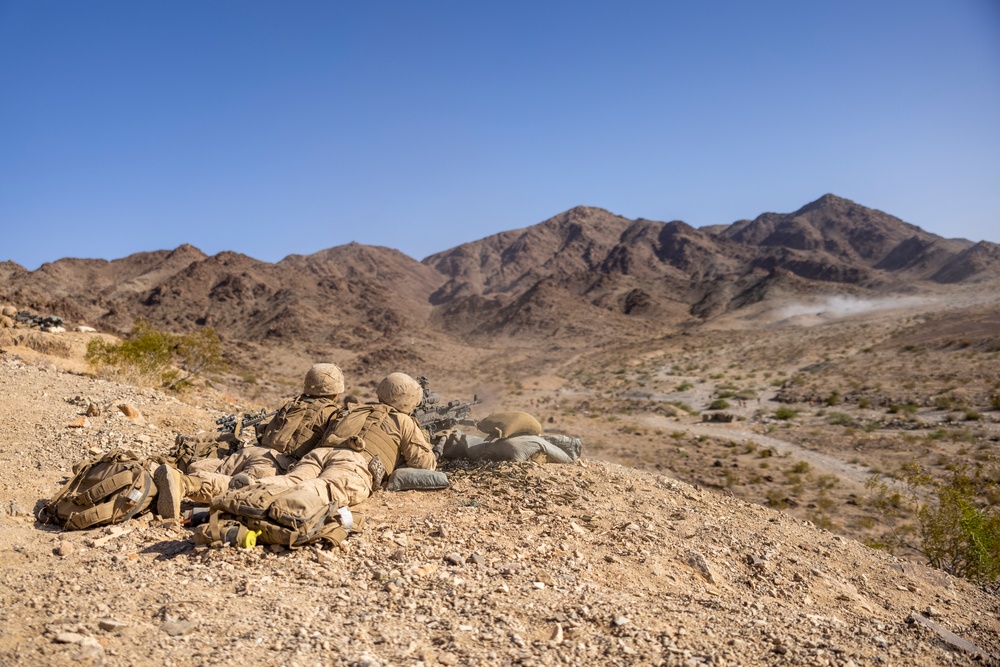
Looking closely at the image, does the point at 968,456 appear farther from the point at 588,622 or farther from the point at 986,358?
the point at 588,622

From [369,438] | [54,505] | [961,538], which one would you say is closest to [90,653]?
[54,505]

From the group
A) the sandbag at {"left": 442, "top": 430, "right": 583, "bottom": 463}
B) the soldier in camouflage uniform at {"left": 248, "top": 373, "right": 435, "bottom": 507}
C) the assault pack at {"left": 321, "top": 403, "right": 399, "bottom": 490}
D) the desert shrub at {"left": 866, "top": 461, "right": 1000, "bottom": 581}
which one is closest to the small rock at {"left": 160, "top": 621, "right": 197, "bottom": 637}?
the soldier in camouflage uniform at {"left": 248, "top": 373, "right": 435, "bottom": 507}

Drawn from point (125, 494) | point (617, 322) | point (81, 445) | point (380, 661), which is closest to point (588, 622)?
point (380, 661)

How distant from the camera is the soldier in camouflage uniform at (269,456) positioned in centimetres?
529

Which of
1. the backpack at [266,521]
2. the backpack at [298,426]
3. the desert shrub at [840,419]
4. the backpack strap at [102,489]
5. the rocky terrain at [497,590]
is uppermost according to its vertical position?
the backpack at [298,426]

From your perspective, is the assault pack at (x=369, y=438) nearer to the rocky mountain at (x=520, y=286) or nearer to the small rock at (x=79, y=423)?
the small rock at (x=79, y=423)

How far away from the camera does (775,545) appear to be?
18.8 feet

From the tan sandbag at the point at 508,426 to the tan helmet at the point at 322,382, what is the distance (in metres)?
1.82

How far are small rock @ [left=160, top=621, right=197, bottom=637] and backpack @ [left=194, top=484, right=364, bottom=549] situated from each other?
0.89m

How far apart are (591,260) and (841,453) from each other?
87.5 metres

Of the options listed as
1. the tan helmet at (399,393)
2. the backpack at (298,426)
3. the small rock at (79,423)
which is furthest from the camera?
the small rock at (79,423)

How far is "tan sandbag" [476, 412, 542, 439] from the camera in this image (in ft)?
23.7

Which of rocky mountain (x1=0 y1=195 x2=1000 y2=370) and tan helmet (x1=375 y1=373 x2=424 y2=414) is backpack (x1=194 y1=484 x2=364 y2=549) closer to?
tan helmet (x1=375 y1=373 x2=424 y2=414)

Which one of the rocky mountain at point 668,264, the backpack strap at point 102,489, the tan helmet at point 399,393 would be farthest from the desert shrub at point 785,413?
the rocky mountain at point 668,264
